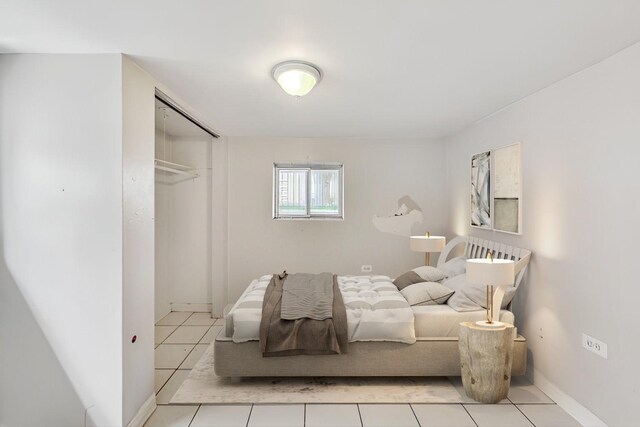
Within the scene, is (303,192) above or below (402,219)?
above

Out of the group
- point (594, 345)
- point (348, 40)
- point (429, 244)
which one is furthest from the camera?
point (429, 244)

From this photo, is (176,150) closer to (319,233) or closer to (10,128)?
(319,233)

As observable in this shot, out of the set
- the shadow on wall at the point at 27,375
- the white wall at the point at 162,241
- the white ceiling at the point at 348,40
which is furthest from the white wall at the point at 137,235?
the white wall at the point at 162,241

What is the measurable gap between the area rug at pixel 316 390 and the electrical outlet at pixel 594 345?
1005 millimetres

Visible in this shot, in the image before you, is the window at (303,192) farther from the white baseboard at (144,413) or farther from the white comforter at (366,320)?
the white baseboard at (144,413)

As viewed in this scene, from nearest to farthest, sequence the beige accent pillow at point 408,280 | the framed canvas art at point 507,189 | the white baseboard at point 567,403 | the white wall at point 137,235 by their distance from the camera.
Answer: the white wall at point 137,235 < the white baseboard at point 567,403 < the framed canvas art at point 507,189 < the beige accent pillow at point 408,280

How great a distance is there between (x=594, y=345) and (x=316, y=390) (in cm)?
207

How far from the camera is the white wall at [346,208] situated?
5.51 m

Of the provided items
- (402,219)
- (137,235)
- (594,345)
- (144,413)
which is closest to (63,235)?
(137,235)

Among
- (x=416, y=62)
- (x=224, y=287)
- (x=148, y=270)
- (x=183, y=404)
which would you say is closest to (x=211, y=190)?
(x=224, y=287)

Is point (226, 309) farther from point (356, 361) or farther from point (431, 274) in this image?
point (431, 274)

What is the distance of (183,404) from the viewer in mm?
2977

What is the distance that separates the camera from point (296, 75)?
264 cm

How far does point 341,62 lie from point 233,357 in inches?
97.9
